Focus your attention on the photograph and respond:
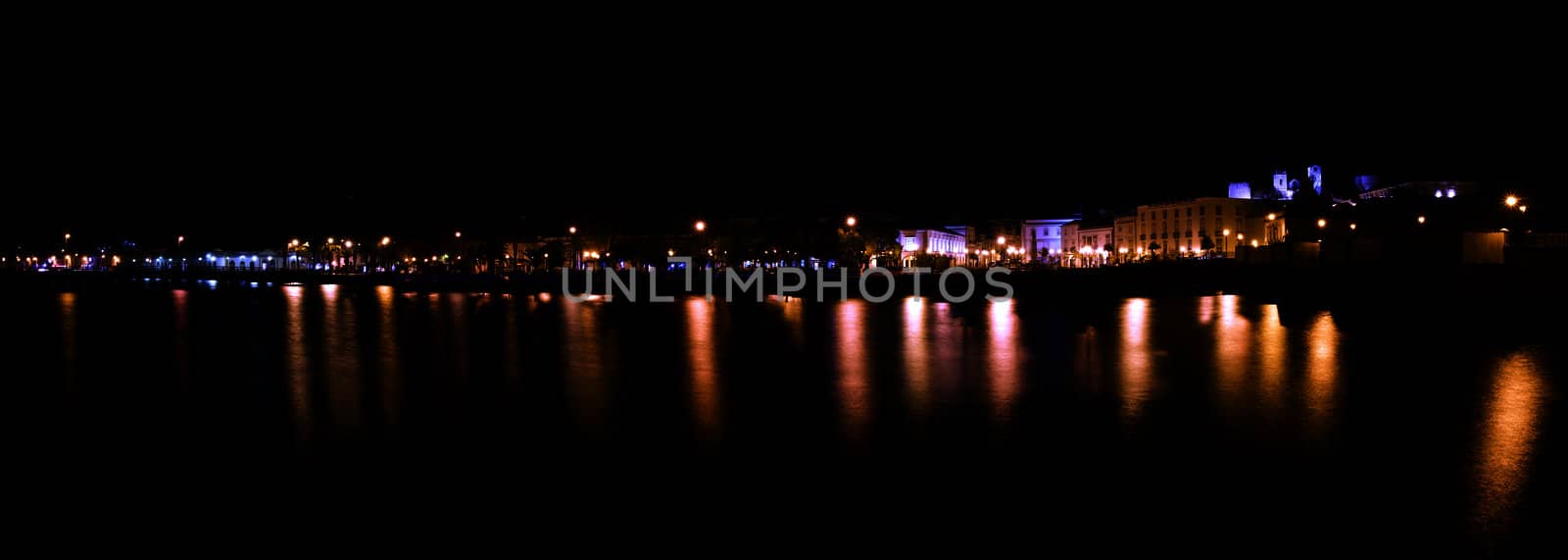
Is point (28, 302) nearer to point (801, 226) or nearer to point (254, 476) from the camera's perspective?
point (254, 476)

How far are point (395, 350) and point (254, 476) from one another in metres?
7.56

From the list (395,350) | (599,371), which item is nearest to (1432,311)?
(599,371)

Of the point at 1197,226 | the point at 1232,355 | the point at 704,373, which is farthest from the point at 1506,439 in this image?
the point at 1197,226

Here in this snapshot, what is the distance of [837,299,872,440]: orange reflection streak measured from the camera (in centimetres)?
708

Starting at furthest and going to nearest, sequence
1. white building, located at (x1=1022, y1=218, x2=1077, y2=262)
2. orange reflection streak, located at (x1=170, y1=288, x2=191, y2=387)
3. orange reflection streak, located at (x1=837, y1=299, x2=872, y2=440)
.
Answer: white building, located at (x1=1022, y1=218, x2=1077, y2=262)
orange reflection streak, located at (x1=170, y1=288, x2=191, y2=387)
orange reflection streak, located at (x1=837, y1=299, x2=872, y2=440)

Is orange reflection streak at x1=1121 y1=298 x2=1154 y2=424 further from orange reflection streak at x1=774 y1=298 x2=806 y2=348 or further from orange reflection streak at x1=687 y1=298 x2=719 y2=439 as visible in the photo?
orange reflection streak at x1=774 y1=298 x2=806 y2=348

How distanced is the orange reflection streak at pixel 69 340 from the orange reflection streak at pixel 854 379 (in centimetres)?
780

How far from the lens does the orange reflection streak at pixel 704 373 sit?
7.23 m

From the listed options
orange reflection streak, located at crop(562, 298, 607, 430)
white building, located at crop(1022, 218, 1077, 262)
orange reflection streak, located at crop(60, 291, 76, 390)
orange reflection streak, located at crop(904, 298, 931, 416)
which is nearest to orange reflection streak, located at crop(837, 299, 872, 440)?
orange reflection streak, located at crop(904, 298, 931, 416)

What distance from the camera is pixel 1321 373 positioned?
32.3 feet

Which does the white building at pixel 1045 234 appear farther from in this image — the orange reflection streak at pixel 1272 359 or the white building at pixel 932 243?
the orange reflection streak at pixel 1272 359

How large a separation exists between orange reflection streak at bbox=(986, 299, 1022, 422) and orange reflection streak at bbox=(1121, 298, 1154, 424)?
3.17ft

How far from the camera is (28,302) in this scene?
27.2m

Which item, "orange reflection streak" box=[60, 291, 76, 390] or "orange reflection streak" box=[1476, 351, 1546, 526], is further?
"orange reflection streak" box=[60, 291, 76, 390]
